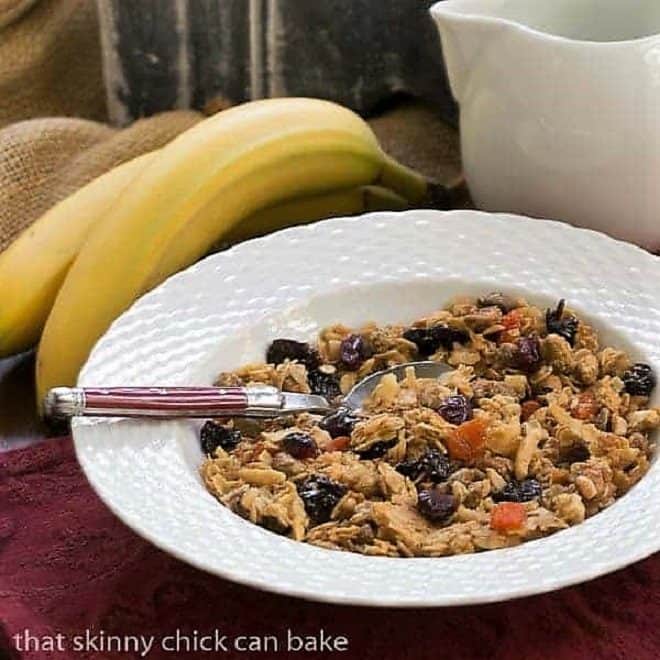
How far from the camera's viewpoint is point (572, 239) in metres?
0.87

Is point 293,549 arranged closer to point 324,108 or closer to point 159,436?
point 159,436

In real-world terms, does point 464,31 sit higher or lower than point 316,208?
higher

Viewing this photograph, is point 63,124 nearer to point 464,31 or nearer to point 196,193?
point 196,193

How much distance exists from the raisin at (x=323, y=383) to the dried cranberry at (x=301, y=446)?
0.21 ft

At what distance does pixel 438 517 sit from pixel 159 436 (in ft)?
0.49

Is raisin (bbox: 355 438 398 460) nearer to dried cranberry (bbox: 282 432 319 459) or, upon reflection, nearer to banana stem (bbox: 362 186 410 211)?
dried cranberry (bbox: 282 432 319 459)

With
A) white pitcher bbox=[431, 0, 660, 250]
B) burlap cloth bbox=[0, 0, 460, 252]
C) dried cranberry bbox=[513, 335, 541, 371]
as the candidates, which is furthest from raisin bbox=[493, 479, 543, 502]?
burlap cloth bbox=[0, 0, 460, 252]

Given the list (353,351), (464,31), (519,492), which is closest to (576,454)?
(519,492)

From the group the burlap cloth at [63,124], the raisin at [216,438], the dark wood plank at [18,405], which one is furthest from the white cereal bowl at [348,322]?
the burlap cloth at [63,124]

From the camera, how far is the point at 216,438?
2.45 feet

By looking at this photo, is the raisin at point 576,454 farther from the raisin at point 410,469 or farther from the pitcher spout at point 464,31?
the pitcher spout at point 464,31

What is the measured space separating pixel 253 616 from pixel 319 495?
67mm

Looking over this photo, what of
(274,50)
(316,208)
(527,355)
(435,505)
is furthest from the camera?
(274,50)

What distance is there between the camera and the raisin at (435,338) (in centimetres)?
83
